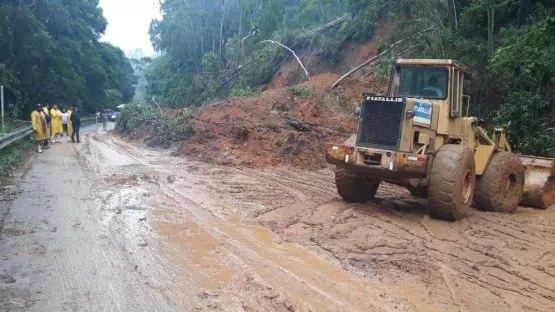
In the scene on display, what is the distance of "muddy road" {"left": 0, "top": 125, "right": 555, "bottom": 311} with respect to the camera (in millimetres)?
4992

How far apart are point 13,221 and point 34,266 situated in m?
2.30

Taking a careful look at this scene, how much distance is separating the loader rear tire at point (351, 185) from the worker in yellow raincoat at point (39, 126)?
12.5 m

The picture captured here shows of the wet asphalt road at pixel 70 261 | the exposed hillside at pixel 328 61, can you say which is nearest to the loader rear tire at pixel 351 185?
the wet asphalt road at pixel 70 261

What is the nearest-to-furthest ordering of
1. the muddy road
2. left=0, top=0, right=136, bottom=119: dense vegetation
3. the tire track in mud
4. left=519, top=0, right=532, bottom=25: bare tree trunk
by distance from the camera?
the muddy road < the tire track in mud < left=519, top=0, right=532, bottom=25: bare tree trunk < left=0, top=0, right=136, bottom=119: dense vegetation

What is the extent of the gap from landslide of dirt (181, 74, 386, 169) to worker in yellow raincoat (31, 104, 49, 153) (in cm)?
537

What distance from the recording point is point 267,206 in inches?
364

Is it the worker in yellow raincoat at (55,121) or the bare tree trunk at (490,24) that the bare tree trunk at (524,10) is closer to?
the bare tree trunk at (490,24)

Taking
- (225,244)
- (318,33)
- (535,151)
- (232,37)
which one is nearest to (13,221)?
(225,244)

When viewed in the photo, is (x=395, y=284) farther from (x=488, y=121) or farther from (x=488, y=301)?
(x=488, y=121)

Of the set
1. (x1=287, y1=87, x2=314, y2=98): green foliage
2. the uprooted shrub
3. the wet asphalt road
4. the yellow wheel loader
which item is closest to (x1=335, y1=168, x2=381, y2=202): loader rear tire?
the yellow wheel loader

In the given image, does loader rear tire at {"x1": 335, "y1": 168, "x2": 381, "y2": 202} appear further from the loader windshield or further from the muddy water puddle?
the muddy water puddle

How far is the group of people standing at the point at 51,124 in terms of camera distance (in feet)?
57.6

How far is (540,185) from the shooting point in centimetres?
1009

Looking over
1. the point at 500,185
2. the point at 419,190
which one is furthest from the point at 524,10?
the point at 419,190
